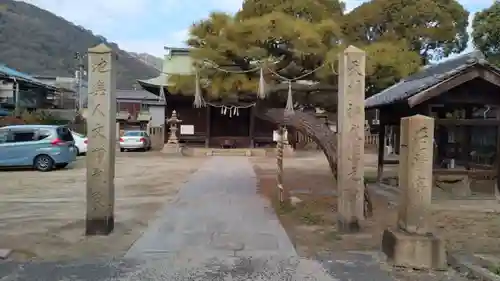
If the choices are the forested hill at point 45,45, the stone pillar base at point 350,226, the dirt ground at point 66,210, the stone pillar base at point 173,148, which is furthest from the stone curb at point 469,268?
the forested hill at point 45,45

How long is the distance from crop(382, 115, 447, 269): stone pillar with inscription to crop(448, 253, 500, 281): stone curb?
0.16m

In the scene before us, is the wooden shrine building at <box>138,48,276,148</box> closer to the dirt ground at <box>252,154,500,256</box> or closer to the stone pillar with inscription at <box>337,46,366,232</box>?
the dirt ground at <box>252,154,500,256</box>

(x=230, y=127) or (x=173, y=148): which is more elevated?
(x=230, y=127)

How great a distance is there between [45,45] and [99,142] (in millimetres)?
62120

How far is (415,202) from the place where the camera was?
637 centimetres

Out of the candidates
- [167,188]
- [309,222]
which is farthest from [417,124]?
[167,188]

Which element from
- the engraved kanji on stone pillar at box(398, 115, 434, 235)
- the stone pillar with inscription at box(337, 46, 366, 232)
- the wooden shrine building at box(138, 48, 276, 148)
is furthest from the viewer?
the wooden shrine building at box(138, 48, 276, 148)

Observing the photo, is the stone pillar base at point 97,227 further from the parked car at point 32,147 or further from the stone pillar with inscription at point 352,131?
the parked car at point 32,147

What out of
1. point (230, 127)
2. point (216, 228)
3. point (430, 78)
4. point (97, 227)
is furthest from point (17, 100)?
point (216, 228)

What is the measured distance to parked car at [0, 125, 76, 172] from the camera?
58.9 ft

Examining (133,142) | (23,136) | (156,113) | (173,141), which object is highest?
(156,113)

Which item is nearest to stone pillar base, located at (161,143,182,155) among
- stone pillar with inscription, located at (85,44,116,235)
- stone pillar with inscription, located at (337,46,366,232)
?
stone pillar with inscription, located at (85,44,116,235)

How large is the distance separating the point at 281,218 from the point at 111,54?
4.31 metres

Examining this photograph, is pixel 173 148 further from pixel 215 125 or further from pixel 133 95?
pixel 133 95
